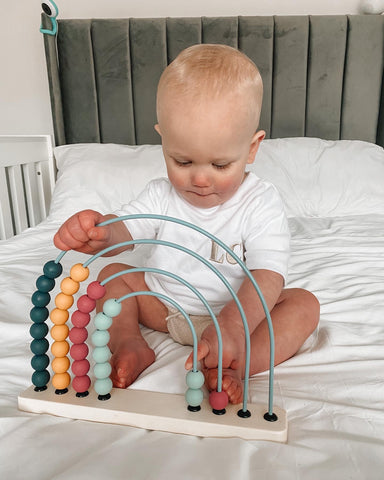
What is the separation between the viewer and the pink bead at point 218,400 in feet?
1.67

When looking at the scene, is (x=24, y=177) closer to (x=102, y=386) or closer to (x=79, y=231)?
(x=79, y=231)

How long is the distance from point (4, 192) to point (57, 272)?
1.64 m

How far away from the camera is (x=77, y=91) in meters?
1.87

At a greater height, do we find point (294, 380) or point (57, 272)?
point (57, 272)

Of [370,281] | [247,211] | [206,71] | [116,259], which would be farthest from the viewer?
[116,259]

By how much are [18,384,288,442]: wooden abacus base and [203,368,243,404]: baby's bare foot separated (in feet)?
0.05

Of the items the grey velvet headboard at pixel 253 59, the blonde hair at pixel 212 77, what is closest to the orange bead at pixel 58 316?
the blonde hair at pixel 212 77

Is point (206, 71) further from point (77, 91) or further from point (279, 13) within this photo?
point (279, 13)

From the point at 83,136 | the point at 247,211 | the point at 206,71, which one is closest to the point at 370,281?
the point at 247,211

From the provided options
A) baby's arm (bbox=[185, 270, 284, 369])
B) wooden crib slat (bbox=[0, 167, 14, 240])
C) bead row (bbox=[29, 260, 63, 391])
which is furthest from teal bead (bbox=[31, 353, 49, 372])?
wooden crib slat (bbox=[0, 167, 14, 240])

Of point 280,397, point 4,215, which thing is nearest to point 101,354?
point 280,397

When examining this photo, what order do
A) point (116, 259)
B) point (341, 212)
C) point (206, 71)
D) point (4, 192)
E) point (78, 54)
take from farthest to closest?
point (4, 192)
point (78, 54)
point (341, 212)
point (116, 259)
point (206, 71)

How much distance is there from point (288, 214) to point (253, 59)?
2.47ft

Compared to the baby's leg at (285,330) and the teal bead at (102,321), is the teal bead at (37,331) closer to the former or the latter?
the teal bead at (102,321)
